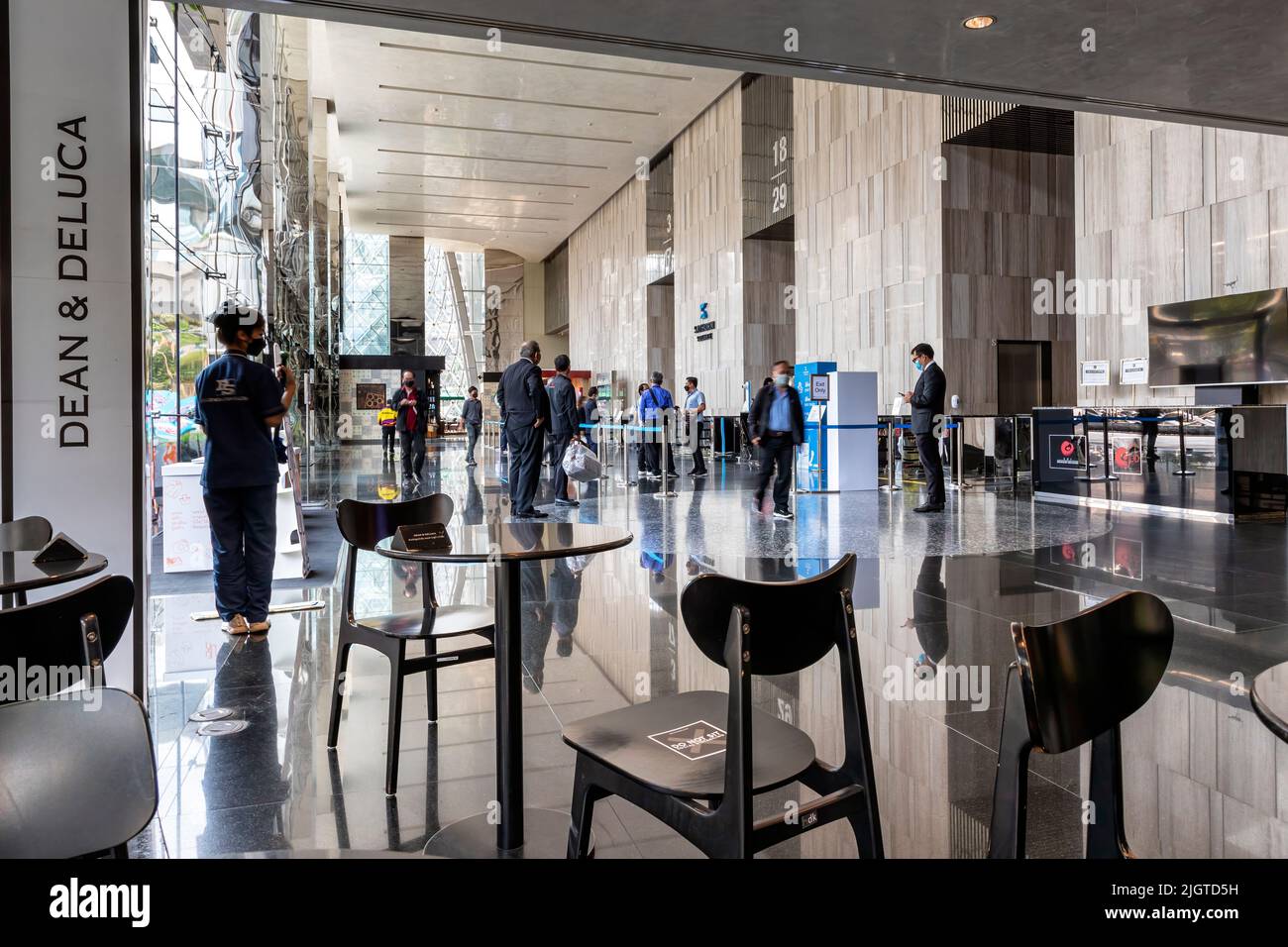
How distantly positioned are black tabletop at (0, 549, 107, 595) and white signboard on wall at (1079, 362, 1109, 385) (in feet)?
35.1

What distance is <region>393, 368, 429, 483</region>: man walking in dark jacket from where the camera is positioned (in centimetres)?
1396

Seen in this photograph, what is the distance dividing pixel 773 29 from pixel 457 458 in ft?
54.4

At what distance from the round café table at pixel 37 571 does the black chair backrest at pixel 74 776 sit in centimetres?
96

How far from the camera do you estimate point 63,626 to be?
1.43m

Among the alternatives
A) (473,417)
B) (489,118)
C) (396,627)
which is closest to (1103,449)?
(396,627)

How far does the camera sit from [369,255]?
117ft

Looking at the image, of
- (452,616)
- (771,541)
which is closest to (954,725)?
(452,616)

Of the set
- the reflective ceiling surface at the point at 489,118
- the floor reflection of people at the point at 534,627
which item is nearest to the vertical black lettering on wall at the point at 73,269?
the floor reflection of people at the point at 534,627

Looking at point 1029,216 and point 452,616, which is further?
point 1029,216

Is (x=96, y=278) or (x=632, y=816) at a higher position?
(x=96, y=278)

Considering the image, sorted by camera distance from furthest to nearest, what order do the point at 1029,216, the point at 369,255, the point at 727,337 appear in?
the point at 369,255
the point at 727,337
the point at 1029,216
